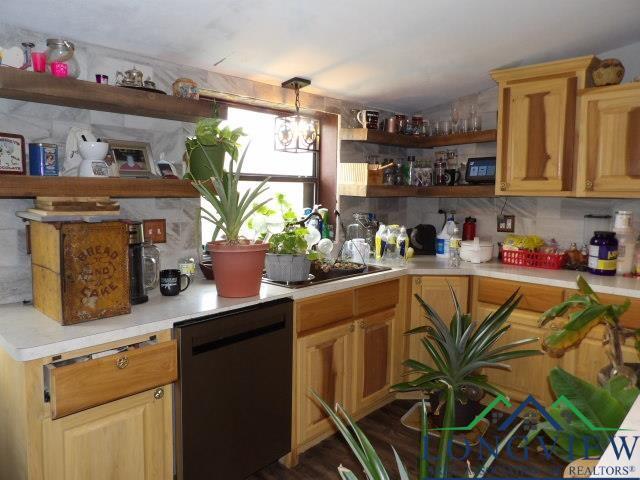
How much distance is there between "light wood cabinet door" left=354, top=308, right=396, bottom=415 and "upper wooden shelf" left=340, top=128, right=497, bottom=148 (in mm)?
1166

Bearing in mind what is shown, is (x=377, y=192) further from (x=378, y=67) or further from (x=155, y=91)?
(x=155, y=91)

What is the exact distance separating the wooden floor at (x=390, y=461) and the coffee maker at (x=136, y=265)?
3.34 ft

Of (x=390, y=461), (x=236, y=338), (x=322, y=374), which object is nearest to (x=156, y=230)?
(x=236, y=338)

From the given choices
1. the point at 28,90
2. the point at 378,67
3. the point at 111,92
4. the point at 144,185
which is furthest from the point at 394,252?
the point at 28,90

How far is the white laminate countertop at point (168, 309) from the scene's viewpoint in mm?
1551

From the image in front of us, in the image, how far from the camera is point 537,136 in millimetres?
2928

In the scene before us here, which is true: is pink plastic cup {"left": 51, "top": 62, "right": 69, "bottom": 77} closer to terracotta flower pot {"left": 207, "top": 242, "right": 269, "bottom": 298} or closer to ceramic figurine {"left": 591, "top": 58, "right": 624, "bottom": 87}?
terracotta flower pot {"left": 207, "top": 242, "right": 269, "bottom": 298}

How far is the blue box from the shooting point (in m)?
1.92

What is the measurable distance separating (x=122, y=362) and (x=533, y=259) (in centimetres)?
248

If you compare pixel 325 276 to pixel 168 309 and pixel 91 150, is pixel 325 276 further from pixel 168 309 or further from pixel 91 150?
pixel 91 150

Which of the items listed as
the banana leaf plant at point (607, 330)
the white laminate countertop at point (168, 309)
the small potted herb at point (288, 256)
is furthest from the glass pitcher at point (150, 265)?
the banana leaf plant at point (607, 330)

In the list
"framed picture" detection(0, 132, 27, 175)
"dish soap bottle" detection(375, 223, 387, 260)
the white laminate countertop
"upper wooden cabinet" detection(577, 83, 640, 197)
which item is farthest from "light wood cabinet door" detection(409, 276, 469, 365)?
"framed picture" detection(0, 132, 27, 175)

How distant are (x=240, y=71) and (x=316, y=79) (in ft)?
1.62

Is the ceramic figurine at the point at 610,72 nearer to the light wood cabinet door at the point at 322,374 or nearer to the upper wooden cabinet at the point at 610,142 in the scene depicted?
the upper wooden cabinet at the point at 610,142
